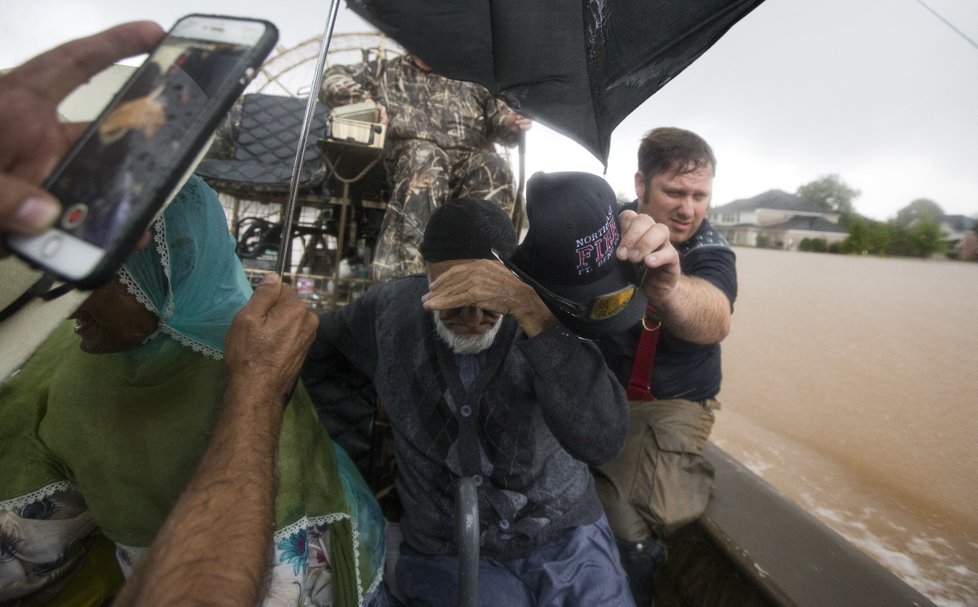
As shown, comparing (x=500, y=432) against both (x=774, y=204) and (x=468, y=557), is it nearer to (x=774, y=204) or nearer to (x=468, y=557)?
(x=468, y=557)

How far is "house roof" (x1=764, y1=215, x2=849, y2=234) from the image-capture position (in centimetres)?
3843

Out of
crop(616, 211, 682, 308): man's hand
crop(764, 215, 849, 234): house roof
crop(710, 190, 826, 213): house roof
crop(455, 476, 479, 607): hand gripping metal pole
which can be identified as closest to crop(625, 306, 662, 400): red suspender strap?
crop(616, 211, 682, 308): man's hand

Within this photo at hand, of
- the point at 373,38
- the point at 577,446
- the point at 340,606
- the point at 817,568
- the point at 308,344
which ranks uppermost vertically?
the point at 373,38

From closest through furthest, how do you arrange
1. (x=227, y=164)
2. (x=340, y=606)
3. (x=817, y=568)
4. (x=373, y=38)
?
(x=340, y=606)
(x=817, y=568)
(x=227, y=164)
(x=373, y=38)

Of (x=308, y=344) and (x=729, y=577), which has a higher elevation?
(x=308, y=344)

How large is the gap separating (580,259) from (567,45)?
2.02 ft

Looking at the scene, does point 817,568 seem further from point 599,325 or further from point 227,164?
point 227,164

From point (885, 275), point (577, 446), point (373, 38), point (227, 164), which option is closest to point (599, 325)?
point (577, 446)

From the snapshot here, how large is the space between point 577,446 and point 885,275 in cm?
1045

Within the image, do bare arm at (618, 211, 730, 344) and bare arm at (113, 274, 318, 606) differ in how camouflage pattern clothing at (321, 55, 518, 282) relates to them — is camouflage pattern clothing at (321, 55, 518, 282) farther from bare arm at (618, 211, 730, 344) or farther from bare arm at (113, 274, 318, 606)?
bare arm at (113, 274, 318, 606)

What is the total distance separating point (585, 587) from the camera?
1492 millimetres

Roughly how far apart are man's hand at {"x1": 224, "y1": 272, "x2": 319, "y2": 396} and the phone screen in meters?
0.59

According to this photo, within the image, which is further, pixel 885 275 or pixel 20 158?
pixel 885 275

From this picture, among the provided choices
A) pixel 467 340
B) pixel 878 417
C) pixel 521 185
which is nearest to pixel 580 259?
pixel 467 340
